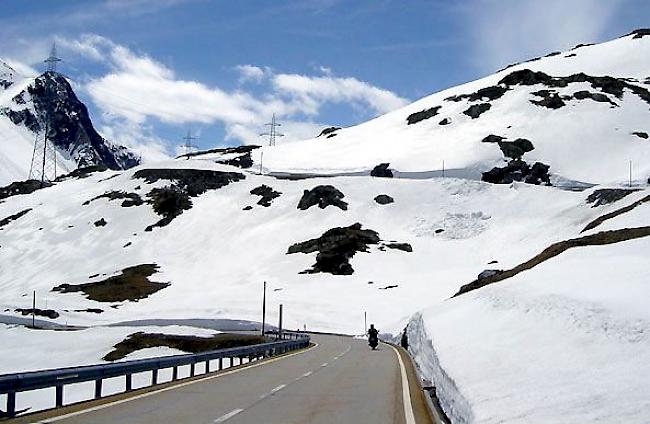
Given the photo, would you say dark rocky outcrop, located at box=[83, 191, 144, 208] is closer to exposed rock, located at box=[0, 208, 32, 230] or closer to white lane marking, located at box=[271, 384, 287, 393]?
exposed rock, located at box=[0, 208, 32, 230]

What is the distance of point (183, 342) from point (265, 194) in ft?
310

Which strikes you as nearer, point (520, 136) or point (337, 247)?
point (337, 247)

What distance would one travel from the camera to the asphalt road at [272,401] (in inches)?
508

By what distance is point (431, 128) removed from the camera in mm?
182375

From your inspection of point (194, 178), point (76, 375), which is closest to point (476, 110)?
point (194, 178)

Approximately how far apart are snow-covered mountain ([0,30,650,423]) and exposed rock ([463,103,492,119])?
1120 mm

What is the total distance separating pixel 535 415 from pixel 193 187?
147 metres

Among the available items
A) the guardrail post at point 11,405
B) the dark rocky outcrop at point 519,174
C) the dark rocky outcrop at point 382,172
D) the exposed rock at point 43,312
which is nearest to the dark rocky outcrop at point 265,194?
the dark rocky outcrop at point 382,172

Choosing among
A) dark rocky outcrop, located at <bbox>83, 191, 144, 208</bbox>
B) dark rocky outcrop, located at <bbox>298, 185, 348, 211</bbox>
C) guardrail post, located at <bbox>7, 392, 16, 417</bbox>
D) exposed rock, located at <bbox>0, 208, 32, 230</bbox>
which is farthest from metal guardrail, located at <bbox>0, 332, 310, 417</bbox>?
exposed rock, located at <bbox>0, 208, 32, 230</bbox>

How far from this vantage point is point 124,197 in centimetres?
15150

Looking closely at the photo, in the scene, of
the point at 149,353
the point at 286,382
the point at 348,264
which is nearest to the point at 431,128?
the point at 348,264

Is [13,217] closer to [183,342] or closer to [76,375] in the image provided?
[183,342]

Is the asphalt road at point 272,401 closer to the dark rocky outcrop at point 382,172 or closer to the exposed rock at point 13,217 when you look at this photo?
the dark rocky outcrop at point 382,172

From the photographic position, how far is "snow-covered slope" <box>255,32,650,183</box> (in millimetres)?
144250
